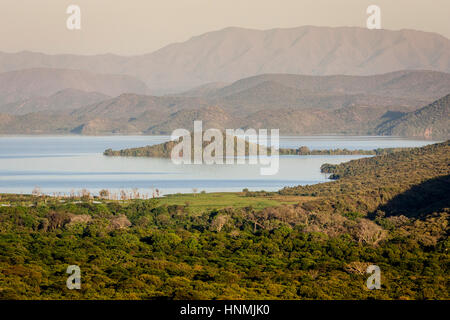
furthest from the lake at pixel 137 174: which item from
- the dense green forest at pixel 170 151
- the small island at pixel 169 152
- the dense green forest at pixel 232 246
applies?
the dense green forest at pixel 232 246

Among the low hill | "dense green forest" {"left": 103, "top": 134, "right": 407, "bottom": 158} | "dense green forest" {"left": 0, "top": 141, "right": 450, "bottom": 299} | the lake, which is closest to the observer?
"dense green forest" {"left": 0, "top": 141, "right": 450, "bottom": 299}

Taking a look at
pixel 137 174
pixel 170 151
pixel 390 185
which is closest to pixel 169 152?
pixel 170 151

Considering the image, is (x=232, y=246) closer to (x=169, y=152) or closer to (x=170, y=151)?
(x=169, y=152)

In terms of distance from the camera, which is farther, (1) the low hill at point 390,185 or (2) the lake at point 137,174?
(2) the lake at point 137,174

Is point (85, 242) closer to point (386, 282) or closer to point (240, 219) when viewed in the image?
point (240, 219)

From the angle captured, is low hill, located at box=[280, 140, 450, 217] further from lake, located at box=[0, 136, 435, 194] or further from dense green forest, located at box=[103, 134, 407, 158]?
dense green forest, located at box=[103, 134, 407, 158]

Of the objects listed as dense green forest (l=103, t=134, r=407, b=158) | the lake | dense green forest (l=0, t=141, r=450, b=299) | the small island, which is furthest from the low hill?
dense green forest (l=103, t=134, r=407, b=158)

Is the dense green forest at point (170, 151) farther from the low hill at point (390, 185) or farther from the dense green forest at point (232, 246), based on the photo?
the dense green forest at point (232, 246)

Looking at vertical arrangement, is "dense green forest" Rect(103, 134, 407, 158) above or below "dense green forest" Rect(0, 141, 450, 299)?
above
